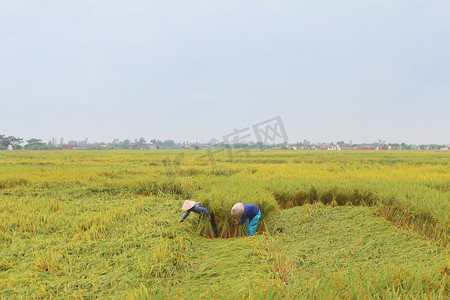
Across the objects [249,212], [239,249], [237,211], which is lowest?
[239,249]

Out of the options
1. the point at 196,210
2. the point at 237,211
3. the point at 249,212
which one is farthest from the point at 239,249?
the point at 196,210

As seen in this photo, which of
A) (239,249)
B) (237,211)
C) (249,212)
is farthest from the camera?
(249,212)

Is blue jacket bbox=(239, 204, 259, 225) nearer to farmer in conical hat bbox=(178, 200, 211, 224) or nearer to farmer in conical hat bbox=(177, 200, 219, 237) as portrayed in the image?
farmer in conical hat bbox=(177, 200, 219, 237)

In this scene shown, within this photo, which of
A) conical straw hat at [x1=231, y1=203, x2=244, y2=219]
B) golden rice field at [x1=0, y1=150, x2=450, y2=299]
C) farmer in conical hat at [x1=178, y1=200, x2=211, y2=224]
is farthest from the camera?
farmer in conical hat at [x1=178, y1=200, x2=211, y2=224]

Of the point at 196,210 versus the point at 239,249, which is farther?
the point at 196,210

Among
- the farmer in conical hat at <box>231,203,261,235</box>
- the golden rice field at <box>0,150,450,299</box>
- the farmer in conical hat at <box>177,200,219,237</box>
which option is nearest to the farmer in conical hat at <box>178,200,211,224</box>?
the farmer in conical hat at <box>177,200,219,237</box>

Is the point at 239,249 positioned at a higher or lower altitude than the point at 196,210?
lower

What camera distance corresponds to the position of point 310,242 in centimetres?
273

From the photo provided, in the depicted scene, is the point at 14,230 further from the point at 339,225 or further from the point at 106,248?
the point at 339,225

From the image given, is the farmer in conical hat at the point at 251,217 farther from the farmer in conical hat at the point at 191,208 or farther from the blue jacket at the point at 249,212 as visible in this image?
the farmer in conical hat at the point at 191,208

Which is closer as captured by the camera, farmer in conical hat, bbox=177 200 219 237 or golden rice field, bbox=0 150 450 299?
golden rice field, bbox=0 150 450 299

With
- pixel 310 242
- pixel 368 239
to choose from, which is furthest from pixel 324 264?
pixel 368 239

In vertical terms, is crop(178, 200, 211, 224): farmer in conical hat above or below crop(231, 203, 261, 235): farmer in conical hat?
above

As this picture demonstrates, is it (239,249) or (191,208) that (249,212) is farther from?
(191,208)
